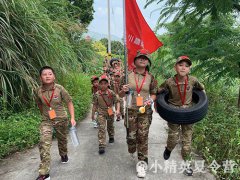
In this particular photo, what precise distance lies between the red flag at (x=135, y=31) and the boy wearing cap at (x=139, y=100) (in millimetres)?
297

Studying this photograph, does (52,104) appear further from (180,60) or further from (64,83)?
(64,83)

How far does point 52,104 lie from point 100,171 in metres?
1.23

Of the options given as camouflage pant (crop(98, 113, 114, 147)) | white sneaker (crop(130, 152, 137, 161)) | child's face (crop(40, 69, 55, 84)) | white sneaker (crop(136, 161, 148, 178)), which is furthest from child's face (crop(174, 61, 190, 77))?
camouflage pant (crop(98, 113, 114, 147))

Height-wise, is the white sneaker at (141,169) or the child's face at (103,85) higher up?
the child's face at (103,85)

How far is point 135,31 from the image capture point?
482cm

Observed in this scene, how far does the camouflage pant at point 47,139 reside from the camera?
14.0 ft

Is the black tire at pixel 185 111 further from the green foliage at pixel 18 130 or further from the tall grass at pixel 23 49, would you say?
the tall grass at pixel 23 49

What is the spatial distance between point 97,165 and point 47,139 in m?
0.97

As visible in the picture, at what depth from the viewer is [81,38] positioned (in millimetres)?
14680

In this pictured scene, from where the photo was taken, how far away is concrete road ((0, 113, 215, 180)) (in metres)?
4.47

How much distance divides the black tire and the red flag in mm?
921

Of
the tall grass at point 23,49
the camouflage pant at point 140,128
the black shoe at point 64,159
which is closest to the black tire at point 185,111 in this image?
the camouflage pant at point 140,128

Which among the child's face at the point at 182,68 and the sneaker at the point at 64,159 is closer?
the child's face at the point at 182,68

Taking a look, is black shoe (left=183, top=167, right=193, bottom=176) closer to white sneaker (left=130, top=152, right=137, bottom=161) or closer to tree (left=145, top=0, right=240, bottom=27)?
white sneaker (left=130, top=152, right=137, bottom=161)
